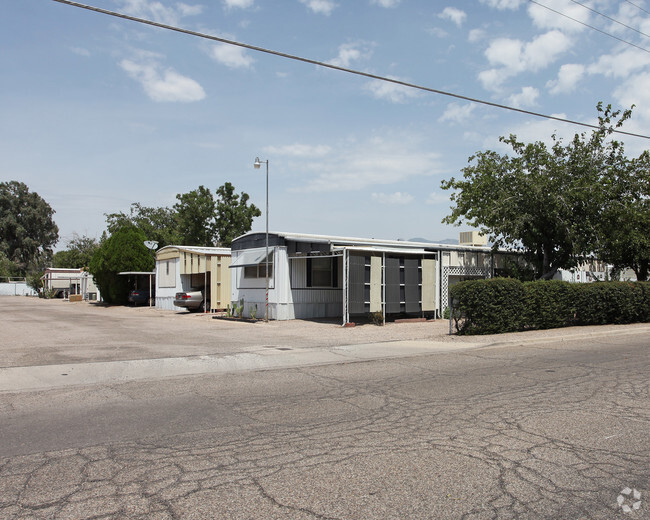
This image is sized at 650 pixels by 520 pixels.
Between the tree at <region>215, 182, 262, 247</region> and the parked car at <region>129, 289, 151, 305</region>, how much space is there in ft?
57.3

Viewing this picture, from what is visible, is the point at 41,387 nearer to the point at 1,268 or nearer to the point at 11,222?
the point at 1,268

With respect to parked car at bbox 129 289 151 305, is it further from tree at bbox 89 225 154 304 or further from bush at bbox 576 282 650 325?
bush at bbox 576 282 650 325

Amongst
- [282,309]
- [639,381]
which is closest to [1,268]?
[282,309]

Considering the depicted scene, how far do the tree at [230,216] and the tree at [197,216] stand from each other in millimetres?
807

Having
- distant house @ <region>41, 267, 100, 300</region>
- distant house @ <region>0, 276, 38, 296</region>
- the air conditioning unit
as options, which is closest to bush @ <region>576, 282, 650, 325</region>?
the air conditioning unit

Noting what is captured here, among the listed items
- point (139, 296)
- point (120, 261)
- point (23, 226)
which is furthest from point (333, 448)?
point (23, 226)

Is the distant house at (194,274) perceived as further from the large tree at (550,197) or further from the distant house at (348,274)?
the large tree at (550,197)

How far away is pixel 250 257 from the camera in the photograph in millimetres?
23438

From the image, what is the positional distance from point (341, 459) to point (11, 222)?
9693 centimetres

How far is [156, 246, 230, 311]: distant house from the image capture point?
28.1m

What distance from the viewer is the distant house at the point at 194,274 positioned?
28078 millimetres

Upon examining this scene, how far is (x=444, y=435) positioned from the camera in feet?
18.7

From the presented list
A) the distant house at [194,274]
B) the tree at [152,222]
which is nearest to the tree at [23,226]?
the tree at [152,222]

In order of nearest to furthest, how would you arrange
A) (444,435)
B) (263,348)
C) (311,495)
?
(311,495)
(444,435)
(263,348)
